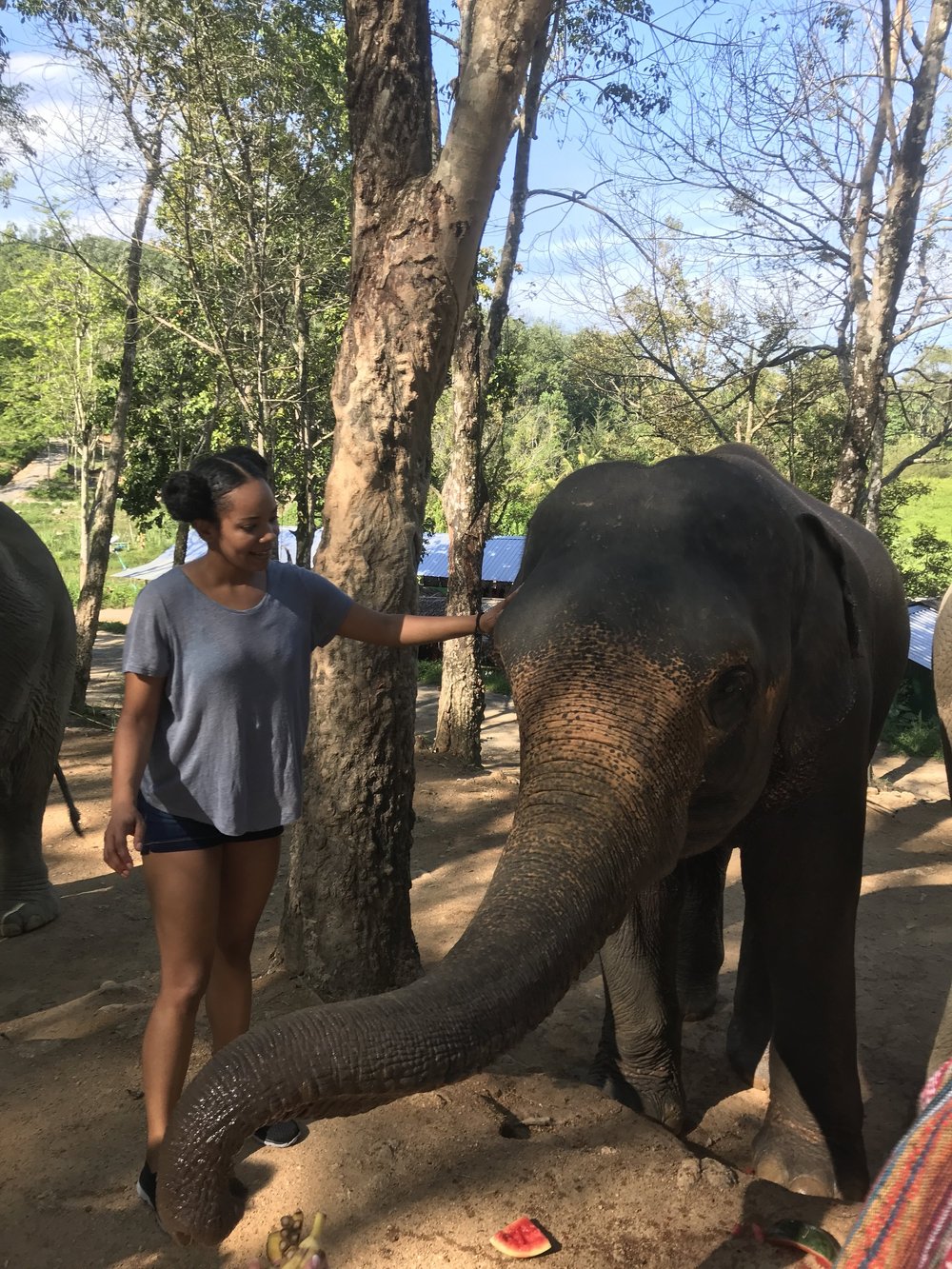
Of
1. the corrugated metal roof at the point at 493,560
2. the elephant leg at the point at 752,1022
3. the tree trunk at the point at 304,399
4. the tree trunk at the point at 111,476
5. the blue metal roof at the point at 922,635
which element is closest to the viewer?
the elephant leg at the point at 752,1022

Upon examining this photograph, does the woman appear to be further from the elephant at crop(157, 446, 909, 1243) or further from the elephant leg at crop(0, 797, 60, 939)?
the elephant leg at crop(0, 797, 60, 939)

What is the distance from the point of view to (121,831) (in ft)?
8.54

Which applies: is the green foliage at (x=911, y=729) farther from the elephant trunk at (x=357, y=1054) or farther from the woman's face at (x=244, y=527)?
the elephant trunk at (x=357, y=1054)

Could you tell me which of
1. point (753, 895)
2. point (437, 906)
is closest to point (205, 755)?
point (753, 895)

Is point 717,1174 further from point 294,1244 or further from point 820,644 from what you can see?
point 820,644

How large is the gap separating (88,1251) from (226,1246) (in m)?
0.37

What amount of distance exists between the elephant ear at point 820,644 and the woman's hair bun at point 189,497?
1681 mm

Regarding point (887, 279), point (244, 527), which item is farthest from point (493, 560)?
point (244, 527)

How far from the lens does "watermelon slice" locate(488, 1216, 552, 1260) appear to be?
2.67m

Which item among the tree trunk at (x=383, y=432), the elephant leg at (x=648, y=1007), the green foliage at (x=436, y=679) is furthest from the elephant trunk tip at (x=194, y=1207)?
the green foliage at (x=436, y=679)

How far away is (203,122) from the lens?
36.6 feet

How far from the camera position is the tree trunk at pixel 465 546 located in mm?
9906

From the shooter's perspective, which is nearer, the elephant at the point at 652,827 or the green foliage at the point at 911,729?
the elephant at the point at 652,827

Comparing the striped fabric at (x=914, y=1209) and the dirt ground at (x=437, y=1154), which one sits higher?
the striped fabric at (x=914, y=1209)
